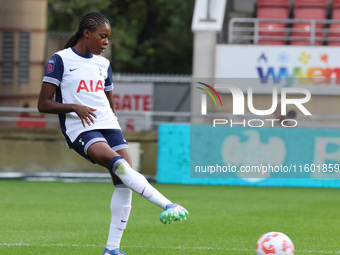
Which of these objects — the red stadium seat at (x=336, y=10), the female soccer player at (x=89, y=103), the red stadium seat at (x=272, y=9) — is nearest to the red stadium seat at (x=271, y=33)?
the red stadium seat at (x=272, y=9)

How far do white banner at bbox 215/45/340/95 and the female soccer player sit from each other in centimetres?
1453

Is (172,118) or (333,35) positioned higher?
(333,35)

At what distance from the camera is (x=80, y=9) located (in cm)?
3619

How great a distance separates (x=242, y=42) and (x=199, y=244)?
15.8 m

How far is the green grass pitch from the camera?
817 cm

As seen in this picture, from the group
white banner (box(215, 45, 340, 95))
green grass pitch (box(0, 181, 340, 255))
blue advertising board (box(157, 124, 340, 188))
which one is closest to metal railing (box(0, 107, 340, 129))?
blue advertising board (box(157, 124, 340, 188))

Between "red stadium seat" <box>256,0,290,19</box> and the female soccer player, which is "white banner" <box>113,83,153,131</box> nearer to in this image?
"red stadium seat" <box>256,0,290,19</box>

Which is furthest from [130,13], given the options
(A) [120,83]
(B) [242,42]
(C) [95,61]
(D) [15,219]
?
(C) [95,61]

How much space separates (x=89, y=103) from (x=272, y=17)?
58.2 feet

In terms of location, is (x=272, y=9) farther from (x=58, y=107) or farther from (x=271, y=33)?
(x=58, y=107)

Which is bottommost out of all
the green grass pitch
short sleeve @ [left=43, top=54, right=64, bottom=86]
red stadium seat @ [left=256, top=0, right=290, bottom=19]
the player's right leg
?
the green grass pitch

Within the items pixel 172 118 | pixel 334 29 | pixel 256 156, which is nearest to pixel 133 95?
pixel 172 118

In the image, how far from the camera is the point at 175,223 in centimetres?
1030

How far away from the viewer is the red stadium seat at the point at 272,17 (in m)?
23.3
